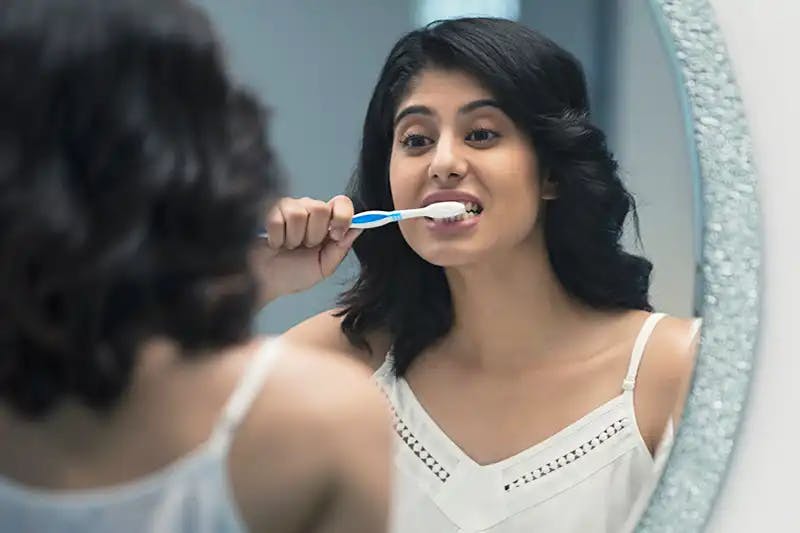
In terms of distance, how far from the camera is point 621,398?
1.89 ft

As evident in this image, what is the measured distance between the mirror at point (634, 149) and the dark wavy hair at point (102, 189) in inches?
4.4

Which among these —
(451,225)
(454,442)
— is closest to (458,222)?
(451,225)

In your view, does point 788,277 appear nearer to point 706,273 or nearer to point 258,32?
point 706,273

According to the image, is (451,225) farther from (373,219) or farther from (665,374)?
(665,374)

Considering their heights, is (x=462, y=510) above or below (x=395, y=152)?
below

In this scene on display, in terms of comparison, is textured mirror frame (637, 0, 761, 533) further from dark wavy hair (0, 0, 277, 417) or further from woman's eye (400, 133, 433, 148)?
dark wavy hair (0, 0, 277, 417)

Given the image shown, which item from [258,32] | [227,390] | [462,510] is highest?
[258,32]

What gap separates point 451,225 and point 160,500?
21cm

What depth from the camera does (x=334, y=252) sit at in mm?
528

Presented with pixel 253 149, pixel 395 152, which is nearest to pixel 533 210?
pixel 395 152

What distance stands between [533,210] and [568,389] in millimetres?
102

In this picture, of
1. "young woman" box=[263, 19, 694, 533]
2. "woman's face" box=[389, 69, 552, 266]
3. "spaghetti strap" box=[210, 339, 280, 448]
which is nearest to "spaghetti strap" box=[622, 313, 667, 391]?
"young woman" box=[263, 19, 694, 533]

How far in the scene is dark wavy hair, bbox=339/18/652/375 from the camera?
20.9 inches

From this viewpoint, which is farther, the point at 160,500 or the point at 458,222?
the point at 458,222
